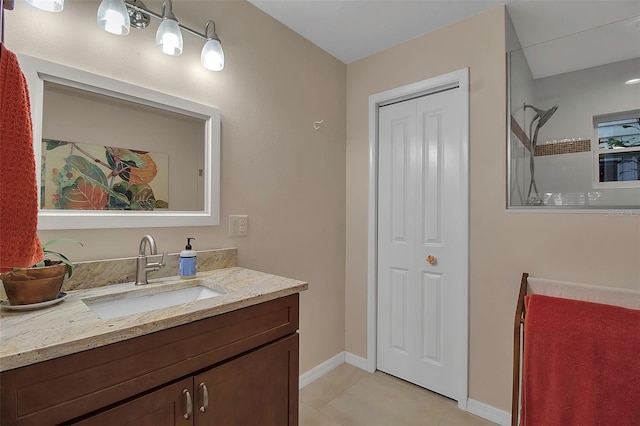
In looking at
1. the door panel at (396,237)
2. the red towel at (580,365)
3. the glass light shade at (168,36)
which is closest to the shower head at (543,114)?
the door panel at (396,237)

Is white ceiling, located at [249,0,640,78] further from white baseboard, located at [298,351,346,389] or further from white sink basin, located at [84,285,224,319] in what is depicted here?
white baseboard, located at [298,351,346,389]

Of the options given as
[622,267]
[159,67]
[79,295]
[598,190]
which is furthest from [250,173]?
[622,267]

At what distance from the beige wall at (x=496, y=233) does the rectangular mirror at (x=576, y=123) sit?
0.07m

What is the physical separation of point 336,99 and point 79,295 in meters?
2.08

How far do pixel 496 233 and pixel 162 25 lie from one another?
205 cm

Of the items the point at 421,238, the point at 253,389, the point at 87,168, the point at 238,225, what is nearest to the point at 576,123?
the point at 421,238

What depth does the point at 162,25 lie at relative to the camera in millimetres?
1355

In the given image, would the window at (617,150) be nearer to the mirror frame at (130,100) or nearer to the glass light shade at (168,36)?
the mirror frame at (130,100)

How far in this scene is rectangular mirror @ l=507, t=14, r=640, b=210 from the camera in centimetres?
152

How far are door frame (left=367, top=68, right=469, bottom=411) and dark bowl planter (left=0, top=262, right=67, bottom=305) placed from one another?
1.90m

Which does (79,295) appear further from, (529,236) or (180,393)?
(529,236)

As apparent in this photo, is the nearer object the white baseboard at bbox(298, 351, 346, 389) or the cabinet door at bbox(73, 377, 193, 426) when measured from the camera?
the cabinet door at bbox(73, 377, 193, 426)

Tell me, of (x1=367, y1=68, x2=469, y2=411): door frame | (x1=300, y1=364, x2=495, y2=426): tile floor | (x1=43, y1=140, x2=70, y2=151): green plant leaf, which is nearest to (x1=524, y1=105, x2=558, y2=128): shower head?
(x1=367, y1=68, x2=469, y2=411): door frame

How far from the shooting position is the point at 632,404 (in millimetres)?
1148
